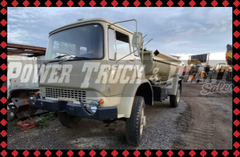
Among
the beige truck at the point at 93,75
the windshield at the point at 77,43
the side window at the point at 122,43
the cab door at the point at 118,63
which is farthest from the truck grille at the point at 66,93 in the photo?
the side window at the point at 122,43

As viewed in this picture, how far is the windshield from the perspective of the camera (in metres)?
2.64

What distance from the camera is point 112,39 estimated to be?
2.80 m

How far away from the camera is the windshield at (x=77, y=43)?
2.64m

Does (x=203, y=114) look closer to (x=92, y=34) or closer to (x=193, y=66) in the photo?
(x=92, y=34)

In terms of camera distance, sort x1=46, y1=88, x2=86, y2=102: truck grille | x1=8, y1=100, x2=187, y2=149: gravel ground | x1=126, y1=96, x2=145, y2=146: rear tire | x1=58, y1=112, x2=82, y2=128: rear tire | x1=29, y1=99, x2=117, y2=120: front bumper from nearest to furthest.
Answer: x1=29, y1=99, x2=117, y2=120: front bumper < x1=46, y1=88, x2=86, y2=102: truck grille < x1=126, y1=96, x2=145, y2=146: rear tire < x1=8, y1=100, x2=187, y2=149: gravel ground < x1=58, y1=112, x2=82, y2=128: rear tire

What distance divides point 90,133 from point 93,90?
1607 mm

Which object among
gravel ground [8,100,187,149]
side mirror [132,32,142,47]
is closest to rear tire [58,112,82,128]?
gravel ground [8,100,187,149]

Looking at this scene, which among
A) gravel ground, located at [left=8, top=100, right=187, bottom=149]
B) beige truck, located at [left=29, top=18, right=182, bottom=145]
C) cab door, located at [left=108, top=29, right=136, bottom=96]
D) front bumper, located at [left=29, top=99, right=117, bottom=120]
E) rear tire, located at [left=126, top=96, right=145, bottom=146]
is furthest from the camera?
gravel ground, located at [left=8, top=100, right=187, bottom=149]

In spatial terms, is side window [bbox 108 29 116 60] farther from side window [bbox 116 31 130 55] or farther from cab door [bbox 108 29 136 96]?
side window [bbox 116 31 130 55]

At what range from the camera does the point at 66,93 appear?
9.03 feet

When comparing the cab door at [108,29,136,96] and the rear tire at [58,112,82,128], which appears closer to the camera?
the cab door at [108,29,136,96]

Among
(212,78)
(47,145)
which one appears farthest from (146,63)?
(212,78)

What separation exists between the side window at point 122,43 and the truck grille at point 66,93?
1147 millimetres

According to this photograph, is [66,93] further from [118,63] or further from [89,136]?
[89,136]
